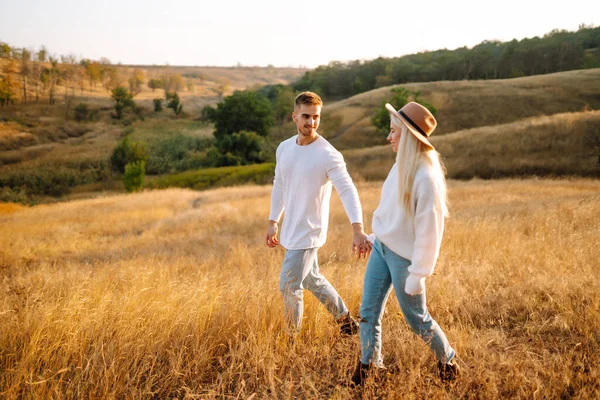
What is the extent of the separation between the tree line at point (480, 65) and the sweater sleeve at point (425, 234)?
93194 mm

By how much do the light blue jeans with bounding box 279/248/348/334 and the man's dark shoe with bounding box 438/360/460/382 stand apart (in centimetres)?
97

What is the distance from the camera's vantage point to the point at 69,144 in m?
76.9

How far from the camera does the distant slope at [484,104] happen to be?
2151 inches

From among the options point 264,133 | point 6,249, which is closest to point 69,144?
point 264,133

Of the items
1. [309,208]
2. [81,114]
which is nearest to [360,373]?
[309,208]

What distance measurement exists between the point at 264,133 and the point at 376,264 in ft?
204

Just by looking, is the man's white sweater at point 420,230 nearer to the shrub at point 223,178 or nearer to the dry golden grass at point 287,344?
the dry golden grass at point 287,344

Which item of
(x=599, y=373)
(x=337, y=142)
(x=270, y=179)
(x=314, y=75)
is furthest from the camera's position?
(x=314, y=75)

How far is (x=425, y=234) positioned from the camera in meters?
2.32

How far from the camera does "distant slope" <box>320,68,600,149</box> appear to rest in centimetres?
5462

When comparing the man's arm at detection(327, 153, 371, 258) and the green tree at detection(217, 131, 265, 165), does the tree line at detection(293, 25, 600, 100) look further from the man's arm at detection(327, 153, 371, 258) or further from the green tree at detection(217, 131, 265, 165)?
the man's arm at detection(327, 153, 371, 258)

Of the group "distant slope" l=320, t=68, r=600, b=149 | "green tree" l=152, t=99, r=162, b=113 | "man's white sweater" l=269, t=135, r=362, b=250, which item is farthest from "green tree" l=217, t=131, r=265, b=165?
"green tree" l=152, t=99, r=162, b=113

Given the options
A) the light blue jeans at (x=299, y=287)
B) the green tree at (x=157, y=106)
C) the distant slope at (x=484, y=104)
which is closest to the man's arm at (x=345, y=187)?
the light blue jeans at (x=299, y=287)

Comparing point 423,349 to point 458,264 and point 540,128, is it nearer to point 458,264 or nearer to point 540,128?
point 458,264
